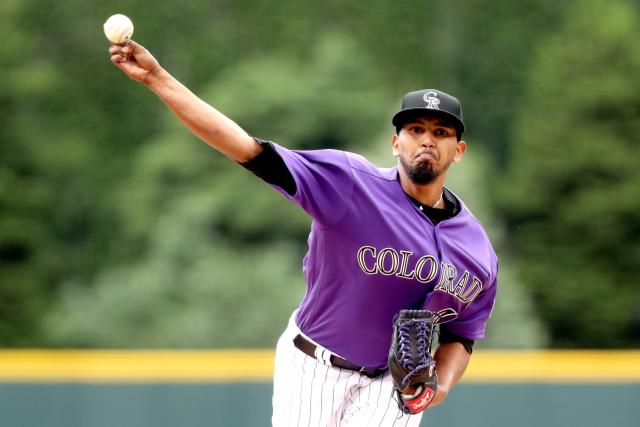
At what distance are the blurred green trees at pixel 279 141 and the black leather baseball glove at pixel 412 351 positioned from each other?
686 cm

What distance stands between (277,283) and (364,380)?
6.96m

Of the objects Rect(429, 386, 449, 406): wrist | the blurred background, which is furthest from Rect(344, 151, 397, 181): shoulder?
the blurred background

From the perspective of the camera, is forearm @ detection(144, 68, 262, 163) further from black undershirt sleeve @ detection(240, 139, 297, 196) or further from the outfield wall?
the outfield wall

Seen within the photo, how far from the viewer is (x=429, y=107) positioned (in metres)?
3.40

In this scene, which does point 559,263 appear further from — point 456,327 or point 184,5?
point 456,327

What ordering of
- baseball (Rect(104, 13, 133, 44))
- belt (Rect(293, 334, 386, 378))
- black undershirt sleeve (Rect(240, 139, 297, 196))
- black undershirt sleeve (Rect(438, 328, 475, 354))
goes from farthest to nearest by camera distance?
1. black undershirt sleeve (Rect(438, 328, 475, 354))
2. belt (Rect(293, 334, 386, 378))
3. black undershirt sleeve (Rect(240, 139, 297, 196))
4. baseball (Rect(104, 13, 133, 44))

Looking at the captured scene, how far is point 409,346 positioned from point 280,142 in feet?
27.7

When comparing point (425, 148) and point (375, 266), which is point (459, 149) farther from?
point (375, 266)

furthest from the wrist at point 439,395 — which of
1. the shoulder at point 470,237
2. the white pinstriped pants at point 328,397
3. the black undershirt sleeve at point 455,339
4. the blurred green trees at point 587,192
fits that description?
the blurred green trees at point 587,192

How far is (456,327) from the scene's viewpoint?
3.77 metres

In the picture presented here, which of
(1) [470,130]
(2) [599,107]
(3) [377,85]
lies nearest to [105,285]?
(3) [377,85]

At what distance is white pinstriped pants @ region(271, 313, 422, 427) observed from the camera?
354 cm

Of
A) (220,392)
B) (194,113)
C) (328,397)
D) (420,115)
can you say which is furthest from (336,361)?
(220,392)

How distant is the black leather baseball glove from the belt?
176 millimetres
